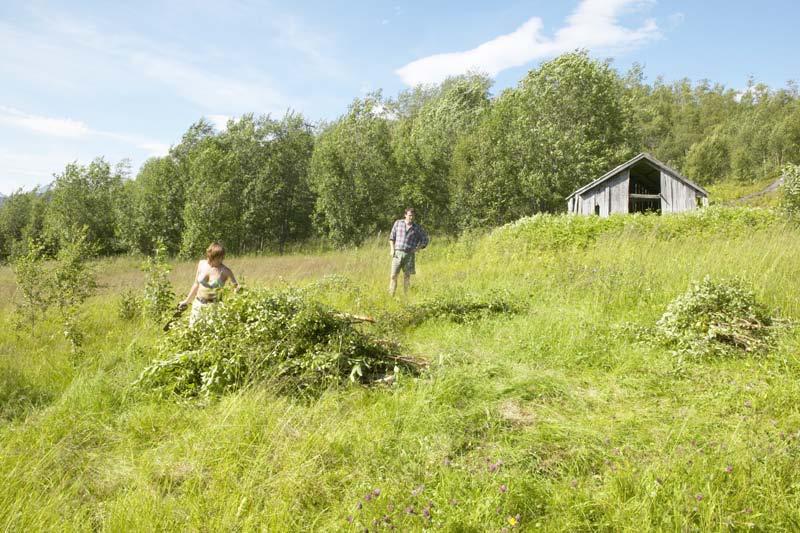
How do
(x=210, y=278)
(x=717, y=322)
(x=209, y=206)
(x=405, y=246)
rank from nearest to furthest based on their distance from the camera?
(x=717, y=322) < (x=210, y=278) < (x=405, y=246) < (x=209, y=206)

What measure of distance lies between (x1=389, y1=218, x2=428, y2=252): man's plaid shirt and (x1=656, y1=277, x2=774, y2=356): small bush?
4.82 metres

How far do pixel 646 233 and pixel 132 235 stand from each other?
3181 centimetres

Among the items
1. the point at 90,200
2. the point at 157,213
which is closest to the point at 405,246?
the point at 157,213

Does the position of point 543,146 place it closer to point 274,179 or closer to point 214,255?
point 274,179

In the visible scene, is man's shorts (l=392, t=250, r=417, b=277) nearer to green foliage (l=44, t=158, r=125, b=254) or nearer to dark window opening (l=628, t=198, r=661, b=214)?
dark window opening (l=628, t=198, r=661, b=214)

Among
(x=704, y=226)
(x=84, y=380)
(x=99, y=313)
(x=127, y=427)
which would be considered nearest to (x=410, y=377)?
(x=127, y=427)

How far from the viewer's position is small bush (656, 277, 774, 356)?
15.3 ft

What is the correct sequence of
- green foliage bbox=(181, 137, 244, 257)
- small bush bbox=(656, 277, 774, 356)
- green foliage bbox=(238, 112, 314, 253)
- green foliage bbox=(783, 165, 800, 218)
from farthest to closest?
green foliage bbox=(238, 112, 314, 253)
green foliage bbox=(181, 137, 244, 257)
green foliage bbox=(783, 165, 800, 218)
small bush bbox=(656, 277, 774, 356)

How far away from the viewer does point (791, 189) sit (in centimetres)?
1498

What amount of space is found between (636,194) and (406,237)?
1681cm

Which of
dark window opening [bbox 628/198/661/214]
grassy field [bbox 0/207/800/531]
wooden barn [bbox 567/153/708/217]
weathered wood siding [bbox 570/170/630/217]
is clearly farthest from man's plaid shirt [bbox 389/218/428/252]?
dark window opening [bbox 628/198/661/214]

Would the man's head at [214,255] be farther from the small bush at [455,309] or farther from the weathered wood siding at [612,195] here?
the weathered wood siding at [612,195]

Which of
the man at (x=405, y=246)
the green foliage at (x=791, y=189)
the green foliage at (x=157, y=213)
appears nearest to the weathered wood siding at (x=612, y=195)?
the green foliage at (x=791, y=189)

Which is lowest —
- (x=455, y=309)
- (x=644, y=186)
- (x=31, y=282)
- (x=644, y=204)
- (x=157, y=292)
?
(x=455, y=309)
